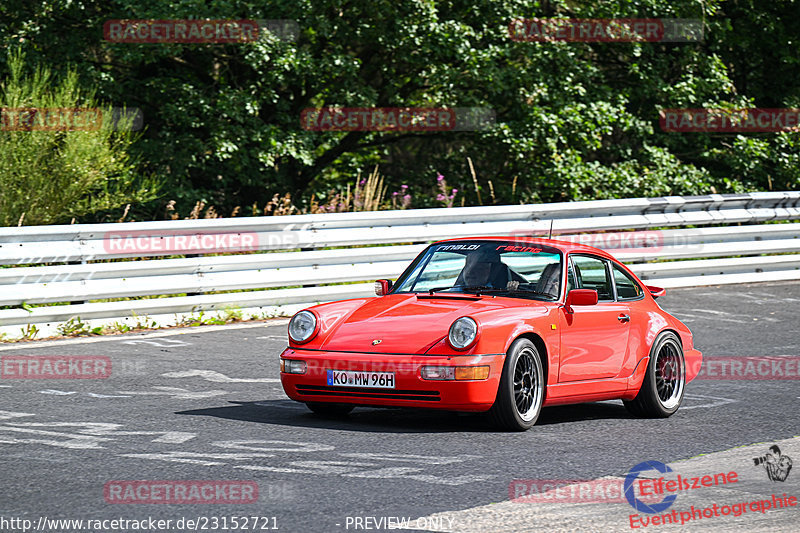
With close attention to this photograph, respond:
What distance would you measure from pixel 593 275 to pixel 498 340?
4.77ft

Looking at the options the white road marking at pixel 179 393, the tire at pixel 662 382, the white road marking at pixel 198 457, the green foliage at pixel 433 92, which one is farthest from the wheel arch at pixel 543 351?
the green foliage at pixel 433 92

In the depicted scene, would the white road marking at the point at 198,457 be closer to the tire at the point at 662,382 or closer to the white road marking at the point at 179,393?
the white road marking at the point at 179,393

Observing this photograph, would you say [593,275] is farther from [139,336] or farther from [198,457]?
[139,336]

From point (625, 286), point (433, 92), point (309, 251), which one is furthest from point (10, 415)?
point (433, 92)

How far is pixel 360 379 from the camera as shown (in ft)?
25.1

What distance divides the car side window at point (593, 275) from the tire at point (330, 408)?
1877 mm

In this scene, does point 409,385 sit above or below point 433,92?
below

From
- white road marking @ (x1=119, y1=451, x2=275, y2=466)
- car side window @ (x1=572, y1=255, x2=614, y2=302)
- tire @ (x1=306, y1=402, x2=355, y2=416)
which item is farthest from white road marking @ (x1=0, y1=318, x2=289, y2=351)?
car side window @ (x1=572, y1=255, x2=614, y2=302)

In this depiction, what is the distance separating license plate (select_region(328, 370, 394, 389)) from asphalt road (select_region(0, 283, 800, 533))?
30 centimetres

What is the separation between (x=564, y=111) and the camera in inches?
806

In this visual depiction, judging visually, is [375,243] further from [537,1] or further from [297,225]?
[537,1]

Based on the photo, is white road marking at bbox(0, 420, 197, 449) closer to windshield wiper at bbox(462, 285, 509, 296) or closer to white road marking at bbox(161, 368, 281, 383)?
white road marking at bbox(161, 368, 281, 383)

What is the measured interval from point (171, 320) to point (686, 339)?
5.66 meters

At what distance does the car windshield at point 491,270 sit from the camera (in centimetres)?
844
